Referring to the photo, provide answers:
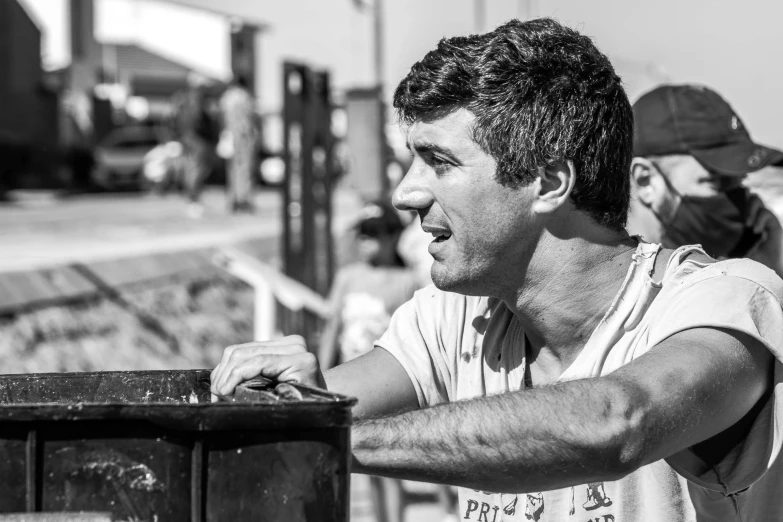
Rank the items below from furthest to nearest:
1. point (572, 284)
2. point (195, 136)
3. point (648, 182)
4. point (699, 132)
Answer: point (195, 136) < point (648, 182) < point (699, 132) < point (572, 284)

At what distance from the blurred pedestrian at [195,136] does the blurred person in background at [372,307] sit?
9.92m

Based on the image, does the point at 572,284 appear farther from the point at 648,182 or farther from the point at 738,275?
the point at 648,182

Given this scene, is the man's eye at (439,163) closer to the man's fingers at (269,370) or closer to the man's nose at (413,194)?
the man's nose at (413,194)

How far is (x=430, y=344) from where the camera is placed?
2457mm

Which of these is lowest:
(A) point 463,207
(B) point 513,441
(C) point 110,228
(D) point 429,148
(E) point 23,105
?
(B) point 513,441

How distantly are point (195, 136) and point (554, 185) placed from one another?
51.0 ft

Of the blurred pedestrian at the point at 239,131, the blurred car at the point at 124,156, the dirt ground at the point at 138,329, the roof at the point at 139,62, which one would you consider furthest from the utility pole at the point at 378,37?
the roof at the point at 139,62

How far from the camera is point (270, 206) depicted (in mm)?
20203

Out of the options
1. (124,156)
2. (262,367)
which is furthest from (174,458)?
(124,156)

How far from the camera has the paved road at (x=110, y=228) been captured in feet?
29.8

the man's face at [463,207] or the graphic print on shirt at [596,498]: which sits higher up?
the man's face at [463,207]

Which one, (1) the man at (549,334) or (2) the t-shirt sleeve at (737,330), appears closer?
→ (1) the man at (549,334)

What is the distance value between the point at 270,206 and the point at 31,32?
1345 cm

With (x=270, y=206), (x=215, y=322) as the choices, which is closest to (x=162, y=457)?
(x=215, y=322)
